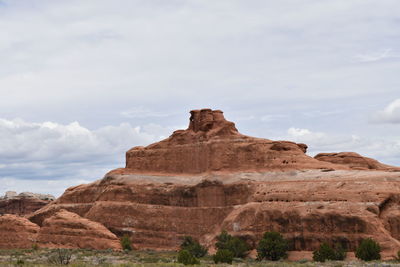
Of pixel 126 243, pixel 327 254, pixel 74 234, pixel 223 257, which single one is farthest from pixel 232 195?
pixel 327 254

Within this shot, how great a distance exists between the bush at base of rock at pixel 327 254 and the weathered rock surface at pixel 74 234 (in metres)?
24.6

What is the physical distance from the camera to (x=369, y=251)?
52.7 m

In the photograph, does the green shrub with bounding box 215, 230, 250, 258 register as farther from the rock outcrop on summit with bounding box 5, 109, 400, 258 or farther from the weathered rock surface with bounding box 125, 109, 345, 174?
the weathered rock surface with bounding box 125, 109, 345, 174

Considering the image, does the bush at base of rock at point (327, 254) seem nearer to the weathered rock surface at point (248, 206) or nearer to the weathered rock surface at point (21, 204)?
→ the weathered rock surface at point (248, 206)

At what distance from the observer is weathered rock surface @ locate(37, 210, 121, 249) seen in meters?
72.4

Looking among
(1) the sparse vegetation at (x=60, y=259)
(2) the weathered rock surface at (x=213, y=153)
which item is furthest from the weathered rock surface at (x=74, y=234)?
(2) the weathered rock surface at (x=213, y=153)

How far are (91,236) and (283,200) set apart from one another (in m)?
21.6

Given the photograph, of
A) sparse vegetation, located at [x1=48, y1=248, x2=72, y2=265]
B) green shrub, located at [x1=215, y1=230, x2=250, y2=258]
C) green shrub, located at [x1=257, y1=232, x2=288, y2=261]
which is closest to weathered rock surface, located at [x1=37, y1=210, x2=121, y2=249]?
sparse vegetation, located at [x1=48, y1=248, x2=72, y2=265]

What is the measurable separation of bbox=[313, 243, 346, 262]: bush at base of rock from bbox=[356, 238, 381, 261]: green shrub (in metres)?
1.82

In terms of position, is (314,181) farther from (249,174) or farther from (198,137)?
(198,137)

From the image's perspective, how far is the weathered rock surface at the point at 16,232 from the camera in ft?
253

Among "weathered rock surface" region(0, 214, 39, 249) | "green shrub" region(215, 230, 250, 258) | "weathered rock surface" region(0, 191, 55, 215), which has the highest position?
"weathered rock surface" region(0, 191, 55, 215)

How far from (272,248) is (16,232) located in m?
33.0

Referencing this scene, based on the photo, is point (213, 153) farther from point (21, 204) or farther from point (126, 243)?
point (21, 204)
